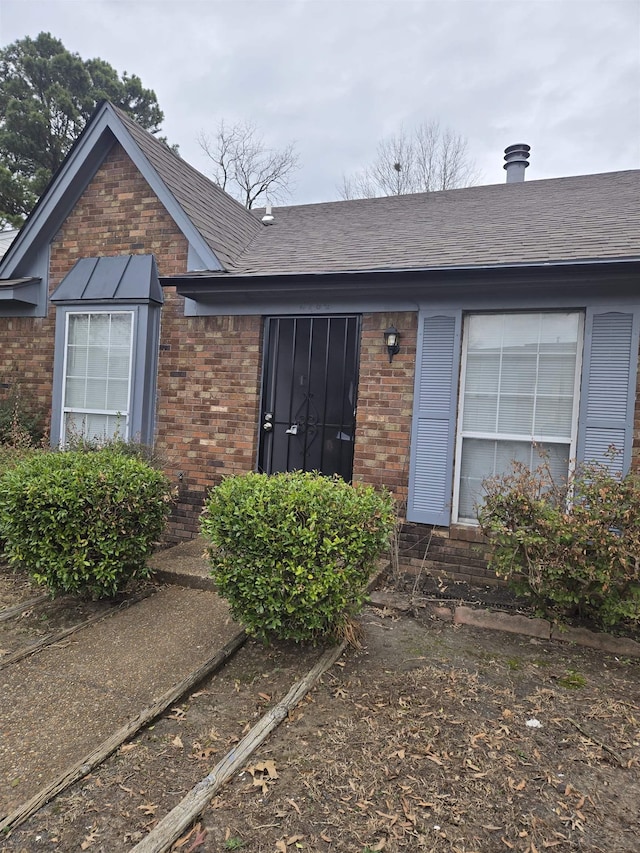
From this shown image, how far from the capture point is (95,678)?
132 inches

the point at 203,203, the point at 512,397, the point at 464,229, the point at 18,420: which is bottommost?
the point at 18,420

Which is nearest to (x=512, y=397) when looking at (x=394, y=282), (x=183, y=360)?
(x=394, y=282)

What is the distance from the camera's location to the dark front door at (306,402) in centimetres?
612

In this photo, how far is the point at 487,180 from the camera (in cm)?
2141

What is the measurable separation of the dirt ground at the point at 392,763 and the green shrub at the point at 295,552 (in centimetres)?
36

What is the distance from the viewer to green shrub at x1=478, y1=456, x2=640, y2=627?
3.68 m

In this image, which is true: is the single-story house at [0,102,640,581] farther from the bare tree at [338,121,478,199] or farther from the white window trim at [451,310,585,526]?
the bare tree at [338,121,478,199]

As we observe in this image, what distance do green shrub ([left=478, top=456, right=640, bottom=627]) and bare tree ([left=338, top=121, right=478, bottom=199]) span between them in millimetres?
19392

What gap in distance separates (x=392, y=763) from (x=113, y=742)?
4.56 feet

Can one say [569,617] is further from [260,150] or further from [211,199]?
[260,150]

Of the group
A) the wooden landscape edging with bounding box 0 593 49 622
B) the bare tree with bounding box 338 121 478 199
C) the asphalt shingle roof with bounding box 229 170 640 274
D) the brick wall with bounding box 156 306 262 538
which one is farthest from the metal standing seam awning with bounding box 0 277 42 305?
the bare tree with bounding box 338 121 478 199

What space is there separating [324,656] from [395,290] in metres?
3.44

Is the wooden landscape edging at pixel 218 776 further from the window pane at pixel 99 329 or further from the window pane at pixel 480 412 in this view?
the window pane at pixel 99 329

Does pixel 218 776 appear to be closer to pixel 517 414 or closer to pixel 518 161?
pixel 517 414
